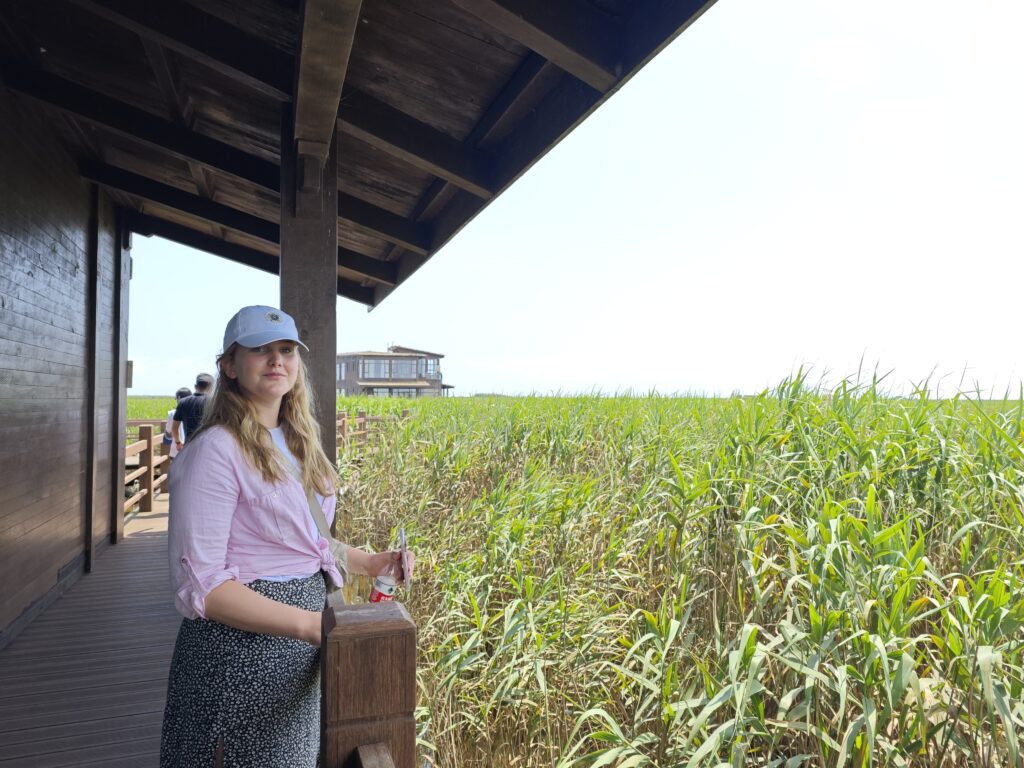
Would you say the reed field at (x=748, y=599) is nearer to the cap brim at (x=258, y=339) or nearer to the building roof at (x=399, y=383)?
the cap brim at (x=258, y=339)

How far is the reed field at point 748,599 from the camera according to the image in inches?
80.4

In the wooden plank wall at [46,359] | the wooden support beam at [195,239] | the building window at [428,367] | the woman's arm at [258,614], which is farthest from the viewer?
the building window at [428,367]

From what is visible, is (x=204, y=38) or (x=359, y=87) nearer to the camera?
(x=204, y=38)

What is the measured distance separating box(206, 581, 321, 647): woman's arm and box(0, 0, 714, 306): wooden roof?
140cm

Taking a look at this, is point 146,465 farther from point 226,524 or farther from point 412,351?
point 412,351

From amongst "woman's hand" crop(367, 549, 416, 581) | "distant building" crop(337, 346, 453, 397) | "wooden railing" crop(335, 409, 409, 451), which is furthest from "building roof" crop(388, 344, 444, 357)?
"woman's hand" crop(367, 549, 416, 581)

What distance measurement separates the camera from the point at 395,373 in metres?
44.2

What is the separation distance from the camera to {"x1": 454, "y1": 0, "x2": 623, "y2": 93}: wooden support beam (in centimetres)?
192

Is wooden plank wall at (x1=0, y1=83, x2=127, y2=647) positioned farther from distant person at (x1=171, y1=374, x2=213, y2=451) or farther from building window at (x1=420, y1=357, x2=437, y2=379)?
building window at (x1=420, y1=357, x2=437, y2=379)

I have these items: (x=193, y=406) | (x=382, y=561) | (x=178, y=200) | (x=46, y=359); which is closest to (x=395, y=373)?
(x=193, y=406)

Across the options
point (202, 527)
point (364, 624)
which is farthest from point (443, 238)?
point (364, 624)

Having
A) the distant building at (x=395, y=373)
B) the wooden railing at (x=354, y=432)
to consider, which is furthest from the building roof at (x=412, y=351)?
the wooden railing at (x=354, y=432)

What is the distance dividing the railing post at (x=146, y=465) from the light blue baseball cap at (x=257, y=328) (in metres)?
7.07

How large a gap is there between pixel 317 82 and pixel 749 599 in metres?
2.58
